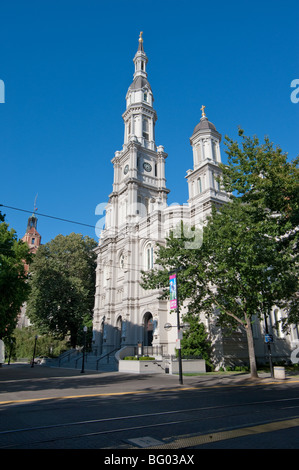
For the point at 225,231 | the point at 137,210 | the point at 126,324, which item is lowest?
the point at 126,324

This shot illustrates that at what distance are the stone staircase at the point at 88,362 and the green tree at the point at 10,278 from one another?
10013 mm

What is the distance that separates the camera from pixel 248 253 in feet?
64.5

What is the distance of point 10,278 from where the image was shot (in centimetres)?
2764

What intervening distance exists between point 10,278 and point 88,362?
56.8ft

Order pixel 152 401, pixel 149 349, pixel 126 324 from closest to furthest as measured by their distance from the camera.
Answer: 1. pixel 152 401
2. pixel 149 349
3. pixel 126 324

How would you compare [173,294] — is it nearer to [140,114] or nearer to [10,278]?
[10,278]

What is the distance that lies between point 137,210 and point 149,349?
20969mm

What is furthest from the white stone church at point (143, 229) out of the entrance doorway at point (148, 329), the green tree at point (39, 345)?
the green tree at point (39, 345)

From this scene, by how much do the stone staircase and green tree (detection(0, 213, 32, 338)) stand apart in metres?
10.0

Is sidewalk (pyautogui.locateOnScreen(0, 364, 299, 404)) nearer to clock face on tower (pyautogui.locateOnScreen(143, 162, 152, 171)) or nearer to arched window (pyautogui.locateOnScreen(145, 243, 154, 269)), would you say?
arched window (pyautogui.locateOnScreen(145, 243, 154, 269))
